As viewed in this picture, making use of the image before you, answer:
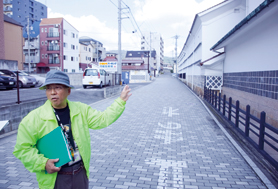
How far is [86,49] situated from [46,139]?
2277 inches

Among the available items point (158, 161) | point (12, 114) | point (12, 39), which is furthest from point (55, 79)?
point (12, 39)

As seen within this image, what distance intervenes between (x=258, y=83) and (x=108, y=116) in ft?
25.8

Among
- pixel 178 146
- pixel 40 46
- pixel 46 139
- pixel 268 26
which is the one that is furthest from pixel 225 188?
pixel 40 46

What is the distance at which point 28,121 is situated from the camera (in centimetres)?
210

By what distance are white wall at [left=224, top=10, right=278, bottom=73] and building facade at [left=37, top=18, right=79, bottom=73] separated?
37774mm

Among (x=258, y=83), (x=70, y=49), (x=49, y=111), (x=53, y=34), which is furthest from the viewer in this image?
(x=70, y=49)

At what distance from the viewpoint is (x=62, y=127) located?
7.19ft

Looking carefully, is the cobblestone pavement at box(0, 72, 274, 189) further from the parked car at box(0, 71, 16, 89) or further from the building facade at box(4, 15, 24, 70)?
the building facade at box(4, 15, 24, 70)

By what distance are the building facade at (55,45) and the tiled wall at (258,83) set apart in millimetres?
37996

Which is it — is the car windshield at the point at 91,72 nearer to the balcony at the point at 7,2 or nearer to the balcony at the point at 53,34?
the balcony at the point at 53,34

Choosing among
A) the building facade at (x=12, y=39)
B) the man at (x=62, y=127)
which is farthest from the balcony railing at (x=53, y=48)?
the man at (x=62, y=127)

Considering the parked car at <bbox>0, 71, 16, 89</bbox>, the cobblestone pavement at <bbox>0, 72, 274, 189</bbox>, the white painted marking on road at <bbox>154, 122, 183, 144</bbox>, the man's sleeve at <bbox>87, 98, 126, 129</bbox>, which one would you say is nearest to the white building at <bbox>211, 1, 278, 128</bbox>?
the cobblestone pavement at <bbox>0, 72, 274, 189</bbox>

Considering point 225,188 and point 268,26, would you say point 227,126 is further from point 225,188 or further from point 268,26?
point 225,188

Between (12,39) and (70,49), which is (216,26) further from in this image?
(70,49)
